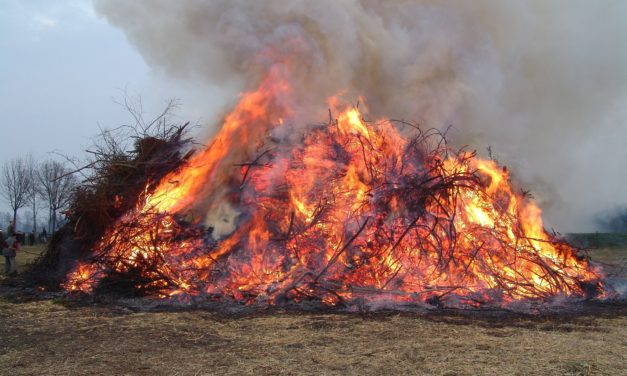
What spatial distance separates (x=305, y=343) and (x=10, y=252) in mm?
10340

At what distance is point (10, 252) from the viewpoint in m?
12.7

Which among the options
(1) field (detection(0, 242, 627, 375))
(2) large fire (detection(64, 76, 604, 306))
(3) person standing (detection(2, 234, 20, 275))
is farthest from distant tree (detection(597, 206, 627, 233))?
(3) person standing (detection(2, 234, 20, 275))

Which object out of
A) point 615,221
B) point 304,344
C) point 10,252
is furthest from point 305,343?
point 615,221

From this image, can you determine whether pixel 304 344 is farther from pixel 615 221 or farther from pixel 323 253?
pixel 615 221

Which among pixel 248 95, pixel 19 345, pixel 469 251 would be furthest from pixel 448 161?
pixel 19 345

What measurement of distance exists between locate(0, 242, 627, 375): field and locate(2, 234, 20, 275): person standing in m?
5.64

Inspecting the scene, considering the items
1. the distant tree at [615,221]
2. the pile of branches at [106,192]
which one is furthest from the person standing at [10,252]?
the distant tree at [615,221]

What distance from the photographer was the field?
4.83 meters

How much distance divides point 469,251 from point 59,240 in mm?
8722

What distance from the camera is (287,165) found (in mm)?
10867

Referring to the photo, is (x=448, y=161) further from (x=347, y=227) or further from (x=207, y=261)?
(x=207, y=261)

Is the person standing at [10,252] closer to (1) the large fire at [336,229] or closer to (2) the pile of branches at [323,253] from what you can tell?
(1) the large fire at [336,229]

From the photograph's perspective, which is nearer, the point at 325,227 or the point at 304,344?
the point at 304,344

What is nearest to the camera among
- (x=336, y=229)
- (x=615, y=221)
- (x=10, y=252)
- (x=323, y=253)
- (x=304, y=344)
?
(x=304, y=344)
